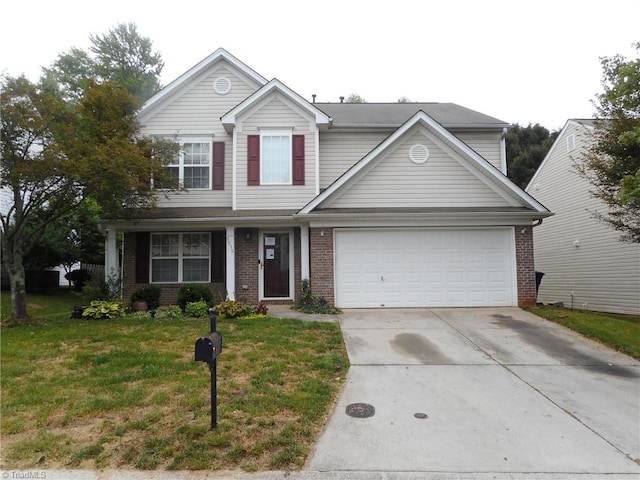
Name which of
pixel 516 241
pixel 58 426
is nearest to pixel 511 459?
pixel 58 426

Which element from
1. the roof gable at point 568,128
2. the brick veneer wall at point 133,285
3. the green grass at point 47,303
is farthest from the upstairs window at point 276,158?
the roof gable at point 568,128

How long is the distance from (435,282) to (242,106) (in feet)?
25.7

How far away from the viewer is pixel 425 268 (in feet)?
36.0

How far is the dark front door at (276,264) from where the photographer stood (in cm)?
1204

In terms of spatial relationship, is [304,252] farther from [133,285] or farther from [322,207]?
[133,285]

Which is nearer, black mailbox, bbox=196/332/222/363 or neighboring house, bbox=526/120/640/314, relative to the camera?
black mailbox, bbox=196/332/222/363

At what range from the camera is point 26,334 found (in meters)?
7.93

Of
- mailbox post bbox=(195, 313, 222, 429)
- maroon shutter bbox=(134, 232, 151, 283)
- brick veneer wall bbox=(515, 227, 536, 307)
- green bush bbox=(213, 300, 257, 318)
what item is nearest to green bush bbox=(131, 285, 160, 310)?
maroon shutter bbox=(134, 232, 151, 283)

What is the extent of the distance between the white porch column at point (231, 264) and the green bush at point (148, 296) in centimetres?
205

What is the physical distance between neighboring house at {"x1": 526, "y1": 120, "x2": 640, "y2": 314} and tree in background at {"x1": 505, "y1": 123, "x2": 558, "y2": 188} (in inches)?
336

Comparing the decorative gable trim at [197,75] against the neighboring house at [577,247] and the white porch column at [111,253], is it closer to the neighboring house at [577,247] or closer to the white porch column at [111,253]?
the white porch column at [111,253]

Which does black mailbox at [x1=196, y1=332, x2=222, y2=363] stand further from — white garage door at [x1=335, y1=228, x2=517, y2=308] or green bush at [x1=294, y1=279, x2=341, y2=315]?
white garage door at [x1=335, y1=228, x2=517, y2=308]

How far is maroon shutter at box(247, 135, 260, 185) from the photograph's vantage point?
39.8ft

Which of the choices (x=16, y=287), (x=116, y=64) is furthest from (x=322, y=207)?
(x=116, y=64)
